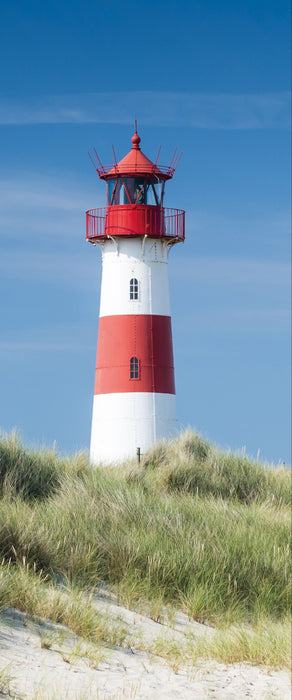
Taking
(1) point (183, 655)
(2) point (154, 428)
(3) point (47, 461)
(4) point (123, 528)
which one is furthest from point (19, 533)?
(2) point (154, 428)

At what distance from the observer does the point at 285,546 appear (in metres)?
10.1

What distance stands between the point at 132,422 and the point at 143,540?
1159 centimetres

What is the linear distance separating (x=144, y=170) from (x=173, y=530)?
44.0ft

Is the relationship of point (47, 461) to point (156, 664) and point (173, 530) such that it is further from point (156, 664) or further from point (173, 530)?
point (156, 664)

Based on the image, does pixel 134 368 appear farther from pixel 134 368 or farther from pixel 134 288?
pixel 134 288

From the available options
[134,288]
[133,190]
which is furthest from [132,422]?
[133,190]

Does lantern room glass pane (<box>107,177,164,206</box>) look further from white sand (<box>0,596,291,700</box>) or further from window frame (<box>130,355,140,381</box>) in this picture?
white sand (<box>0,596,291,700</box>)

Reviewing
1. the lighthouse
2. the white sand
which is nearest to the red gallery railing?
the lighthouse

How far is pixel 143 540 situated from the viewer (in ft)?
29.8

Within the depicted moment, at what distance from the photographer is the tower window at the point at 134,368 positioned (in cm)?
2073

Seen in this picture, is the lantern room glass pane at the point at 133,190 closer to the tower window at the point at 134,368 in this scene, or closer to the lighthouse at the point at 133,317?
the lighthouse at the point at 133,317

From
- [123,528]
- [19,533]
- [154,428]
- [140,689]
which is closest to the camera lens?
[140,689]

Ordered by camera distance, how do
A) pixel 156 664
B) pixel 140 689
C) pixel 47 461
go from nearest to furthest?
pixel 140 689, pixel 156 664, pixel 47 461

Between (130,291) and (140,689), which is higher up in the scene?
(130,291)
